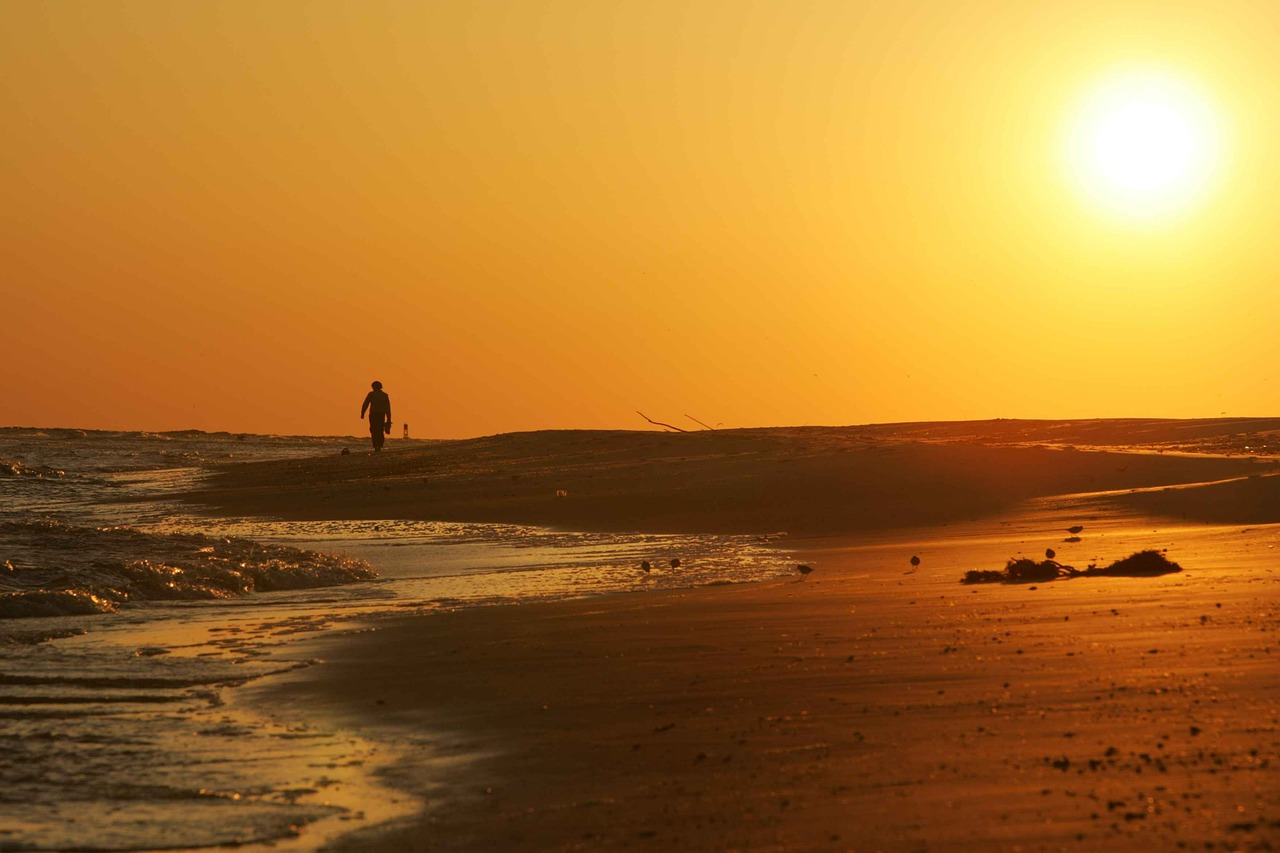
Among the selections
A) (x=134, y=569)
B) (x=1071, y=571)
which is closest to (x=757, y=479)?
(x=134, y=569)

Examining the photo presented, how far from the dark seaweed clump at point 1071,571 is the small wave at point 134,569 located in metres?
6.53

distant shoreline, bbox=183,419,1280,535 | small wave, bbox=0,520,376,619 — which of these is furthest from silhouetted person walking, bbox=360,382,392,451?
small wave, bbox=0,520,376,619

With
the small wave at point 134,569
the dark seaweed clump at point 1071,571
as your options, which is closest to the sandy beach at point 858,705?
the dark seaweed clump at point 1071,571

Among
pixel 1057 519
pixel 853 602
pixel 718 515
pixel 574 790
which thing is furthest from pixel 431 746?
pixel 718 515

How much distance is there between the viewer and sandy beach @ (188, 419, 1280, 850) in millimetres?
5340

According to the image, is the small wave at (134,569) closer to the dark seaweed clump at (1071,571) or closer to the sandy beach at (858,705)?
the sandy beach at (858,705)

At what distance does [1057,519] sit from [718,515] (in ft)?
17.9

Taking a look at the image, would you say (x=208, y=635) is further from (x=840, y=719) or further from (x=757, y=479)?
(x=757, y=479)

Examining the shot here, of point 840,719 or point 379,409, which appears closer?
point 840,719

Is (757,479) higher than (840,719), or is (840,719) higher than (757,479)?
(757,479)

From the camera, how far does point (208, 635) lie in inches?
432

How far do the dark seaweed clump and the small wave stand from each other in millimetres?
6529

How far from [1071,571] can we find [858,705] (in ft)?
16.4

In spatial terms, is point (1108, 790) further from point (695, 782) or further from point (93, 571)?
point (93, 571)
